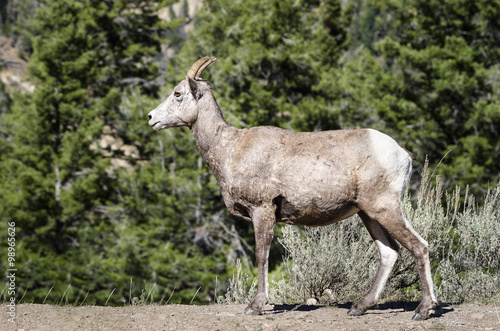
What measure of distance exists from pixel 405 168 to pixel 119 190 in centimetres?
1866

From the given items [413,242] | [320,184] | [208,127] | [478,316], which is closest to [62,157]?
[208,127]

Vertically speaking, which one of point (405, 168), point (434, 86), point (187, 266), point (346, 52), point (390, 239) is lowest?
point (187, 266)

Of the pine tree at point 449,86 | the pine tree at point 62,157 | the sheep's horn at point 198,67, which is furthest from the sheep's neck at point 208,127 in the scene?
the pine tree at point 62,157

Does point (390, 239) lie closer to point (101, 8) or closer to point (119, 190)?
point (119, 190)

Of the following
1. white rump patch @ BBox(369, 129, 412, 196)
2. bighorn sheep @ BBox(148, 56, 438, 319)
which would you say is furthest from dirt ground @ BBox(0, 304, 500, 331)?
white rump patch @ BBox(369, 129, 412, 196)

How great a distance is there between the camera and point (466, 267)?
24.0 feet

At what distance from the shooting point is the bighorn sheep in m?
5.05

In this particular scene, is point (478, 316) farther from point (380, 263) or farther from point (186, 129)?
point (186, 129)

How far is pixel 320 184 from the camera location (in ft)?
16.9

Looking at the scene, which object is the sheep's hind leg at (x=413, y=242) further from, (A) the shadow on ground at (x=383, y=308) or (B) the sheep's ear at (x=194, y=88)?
(B) the sheep's ear at (x=194, y=88)

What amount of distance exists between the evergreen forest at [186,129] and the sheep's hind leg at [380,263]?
13838 millimetres

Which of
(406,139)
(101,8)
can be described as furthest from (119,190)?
(406,139)

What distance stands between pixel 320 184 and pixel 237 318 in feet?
5.11

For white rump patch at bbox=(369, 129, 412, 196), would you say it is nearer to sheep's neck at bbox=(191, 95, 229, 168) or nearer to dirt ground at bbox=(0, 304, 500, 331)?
dirt ground at bbox=(0, 304, 500, 331)
